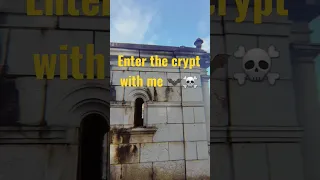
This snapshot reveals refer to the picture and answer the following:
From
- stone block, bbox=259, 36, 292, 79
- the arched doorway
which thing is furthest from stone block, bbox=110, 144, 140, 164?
stone block, bbox=259, 36, 292, 79

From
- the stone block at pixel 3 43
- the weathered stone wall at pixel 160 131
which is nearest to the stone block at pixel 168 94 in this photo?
the weathered stone wall at pixel 160 131

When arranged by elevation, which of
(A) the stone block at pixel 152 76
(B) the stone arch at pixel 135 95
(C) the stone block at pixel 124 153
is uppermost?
(A) the stone block at pixel 152 76

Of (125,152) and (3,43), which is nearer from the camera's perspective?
(125,152)

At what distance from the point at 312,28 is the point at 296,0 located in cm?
25

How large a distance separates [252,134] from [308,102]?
20.7 inches

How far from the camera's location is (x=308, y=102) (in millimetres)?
1930

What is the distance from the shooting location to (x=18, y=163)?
1.66 metres

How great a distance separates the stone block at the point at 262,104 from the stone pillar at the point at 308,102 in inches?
4.2

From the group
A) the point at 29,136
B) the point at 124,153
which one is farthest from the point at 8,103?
the point at 124,153

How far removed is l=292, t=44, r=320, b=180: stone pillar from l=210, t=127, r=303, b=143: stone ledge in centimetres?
16

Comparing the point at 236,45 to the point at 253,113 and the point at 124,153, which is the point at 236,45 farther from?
the point at 124,153

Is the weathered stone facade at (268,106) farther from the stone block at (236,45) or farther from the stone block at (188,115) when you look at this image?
the stone block at (188,115)

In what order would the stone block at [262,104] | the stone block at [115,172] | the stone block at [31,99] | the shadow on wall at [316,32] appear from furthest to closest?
the shadow on wall at [316,32], the stone block at [262,104], the stone block at [31,99], the stone block at [115,172]

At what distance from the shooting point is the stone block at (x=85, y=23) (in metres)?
1.82
